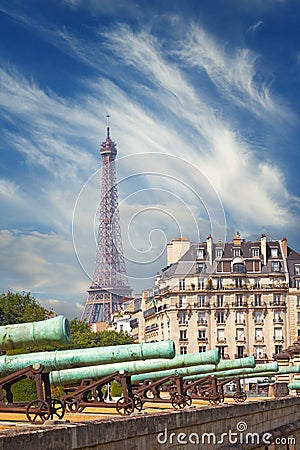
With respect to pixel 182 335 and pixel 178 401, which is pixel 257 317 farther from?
pixel 178 401

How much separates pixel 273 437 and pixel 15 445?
548 inches

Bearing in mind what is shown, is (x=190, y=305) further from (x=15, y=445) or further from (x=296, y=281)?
(x=15, y=445)

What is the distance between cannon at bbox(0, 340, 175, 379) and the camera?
12195 mm

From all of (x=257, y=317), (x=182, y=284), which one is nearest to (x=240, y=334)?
(x=257, y=317)

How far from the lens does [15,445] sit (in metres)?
8.20

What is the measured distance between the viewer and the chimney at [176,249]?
92750 millimetres

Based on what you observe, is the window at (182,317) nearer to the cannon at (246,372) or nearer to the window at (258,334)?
the window at (258,334)

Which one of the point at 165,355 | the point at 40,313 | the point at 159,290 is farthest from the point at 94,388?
the point at 159,290

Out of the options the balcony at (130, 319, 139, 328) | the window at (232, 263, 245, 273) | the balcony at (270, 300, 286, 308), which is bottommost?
the balcony at (130, 319, 139, 328)

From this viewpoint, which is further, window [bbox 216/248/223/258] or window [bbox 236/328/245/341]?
window [bbox 216/248/223/258]

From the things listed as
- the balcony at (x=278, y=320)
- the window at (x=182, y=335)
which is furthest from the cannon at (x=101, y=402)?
the balcony at (x=278, y=320)

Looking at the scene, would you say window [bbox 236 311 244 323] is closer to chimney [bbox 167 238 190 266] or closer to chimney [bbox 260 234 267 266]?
chimney [bbox 260 234 267 266]

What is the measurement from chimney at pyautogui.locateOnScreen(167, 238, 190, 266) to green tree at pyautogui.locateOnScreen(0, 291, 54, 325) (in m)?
23.9

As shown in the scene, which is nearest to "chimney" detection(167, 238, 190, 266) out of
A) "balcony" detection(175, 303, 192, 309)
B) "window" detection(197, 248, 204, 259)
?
"window" detection(197, 248, 204, 259)
